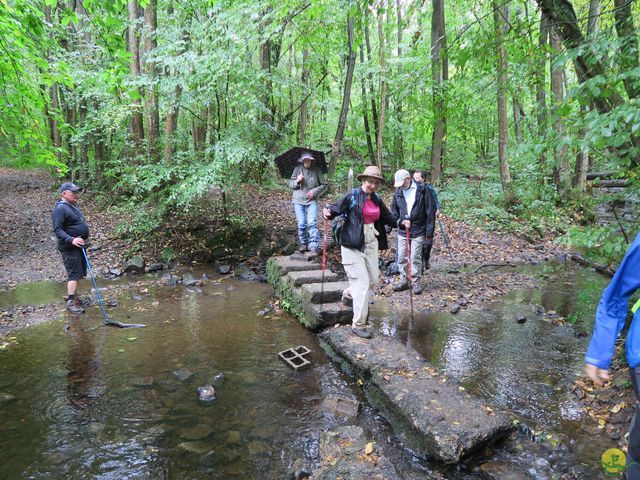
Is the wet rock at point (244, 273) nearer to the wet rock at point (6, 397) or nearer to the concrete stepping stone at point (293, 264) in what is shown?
the concrete stepping stone at point (293, 264)

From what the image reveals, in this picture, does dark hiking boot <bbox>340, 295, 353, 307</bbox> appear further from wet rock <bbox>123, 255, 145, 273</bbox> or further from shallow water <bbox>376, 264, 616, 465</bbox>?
wet rock <bbox>123, 255, 145, 273</bbox>

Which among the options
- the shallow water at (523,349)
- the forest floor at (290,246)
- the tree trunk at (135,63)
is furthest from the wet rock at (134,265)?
the shallow water at (523,349)

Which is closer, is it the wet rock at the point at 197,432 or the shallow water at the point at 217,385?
the shallow water at the point at 217,385

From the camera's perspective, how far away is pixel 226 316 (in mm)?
7195

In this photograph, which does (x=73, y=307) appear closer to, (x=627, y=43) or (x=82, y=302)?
(x=82, y=302)

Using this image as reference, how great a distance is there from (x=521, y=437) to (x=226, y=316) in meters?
5.02

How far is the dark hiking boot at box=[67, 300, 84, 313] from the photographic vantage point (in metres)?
7.23

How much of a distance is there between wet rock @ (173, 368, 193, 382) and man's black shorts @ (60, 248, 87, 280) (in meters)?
3.60

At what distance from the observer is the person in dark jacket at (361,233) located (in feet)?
18.4

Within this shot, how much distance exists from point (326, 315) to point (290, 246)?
4.96 metres

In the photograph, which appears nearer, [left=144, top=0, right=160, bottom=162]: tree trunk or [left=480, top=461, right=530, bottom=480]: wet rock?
[left=480, top=461, right=530, bottom=480]: wet rock

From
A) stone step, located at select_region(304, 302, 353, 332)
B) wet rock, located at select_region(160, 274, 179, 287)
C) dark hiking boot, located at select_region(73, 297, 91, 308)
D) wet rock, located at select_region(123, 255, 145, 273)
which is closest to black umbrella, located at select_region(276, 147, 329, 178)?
stone step, located at select_region(304, 302, 353, 332)

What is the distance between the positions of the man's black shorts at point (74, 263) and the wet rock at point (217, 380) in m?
4.09

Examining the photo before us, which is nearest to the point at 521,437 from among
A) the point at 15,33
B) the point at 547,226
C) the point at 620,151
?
the point at 620,151
